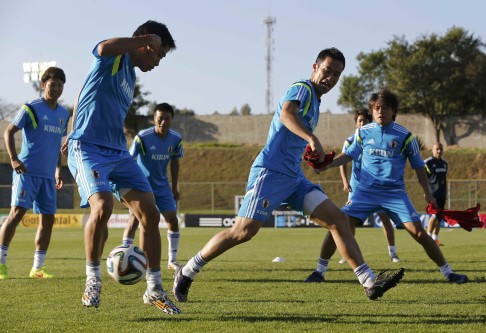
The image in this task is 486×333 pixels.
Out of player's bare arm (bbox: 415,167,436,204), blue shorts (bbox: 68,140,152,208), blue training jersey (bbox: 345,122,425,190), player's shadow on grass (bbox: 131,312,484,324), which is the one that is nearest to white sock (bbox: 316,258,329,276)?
blue training jersey (bbox: 345,122,425,190)

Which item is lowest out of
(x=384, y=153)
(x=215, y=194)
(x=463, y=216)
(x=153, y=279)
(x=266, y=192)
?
(x=215, y=194)

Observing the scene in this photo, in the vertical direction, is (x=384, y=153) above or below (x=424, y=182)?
above

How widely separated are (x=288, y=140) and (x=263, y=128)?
60.5 m

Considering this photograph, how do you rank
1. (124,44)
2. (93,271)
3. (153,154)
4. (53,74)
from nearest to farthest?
(124,44), (93,271), (53,74), (153,154)

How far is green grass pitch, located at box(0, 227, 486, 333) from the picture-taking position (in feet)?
19.7

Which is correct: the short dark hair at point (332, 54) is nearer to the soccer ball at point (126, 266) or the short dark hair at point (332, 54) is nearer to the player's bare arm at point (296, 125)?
the player's bare arm at point (296, 125)

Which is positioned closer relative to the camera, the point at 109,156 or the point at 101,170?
the point at 101,170

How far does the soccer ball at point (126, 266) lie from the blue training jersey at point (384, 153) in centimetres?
386

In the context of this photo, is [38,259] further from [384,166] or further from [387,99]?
[387,99]

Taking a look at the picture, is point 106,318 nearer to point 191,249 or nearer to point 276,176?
point 276,176

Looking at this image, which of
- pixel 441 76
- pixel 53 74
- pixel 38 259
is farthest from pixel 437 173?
pixel 441 76

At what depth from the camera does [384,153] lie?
9688 mm

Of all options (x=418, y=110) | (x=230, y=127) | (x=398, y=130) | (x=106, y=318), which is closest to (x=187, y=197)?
(x=230, y=127)

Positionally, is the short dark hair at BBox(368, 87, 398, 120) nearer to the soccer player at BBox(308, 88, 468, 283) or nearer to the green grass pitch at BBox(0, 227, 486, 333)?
the soccer player at BBox(308, 88, 468, 283)
